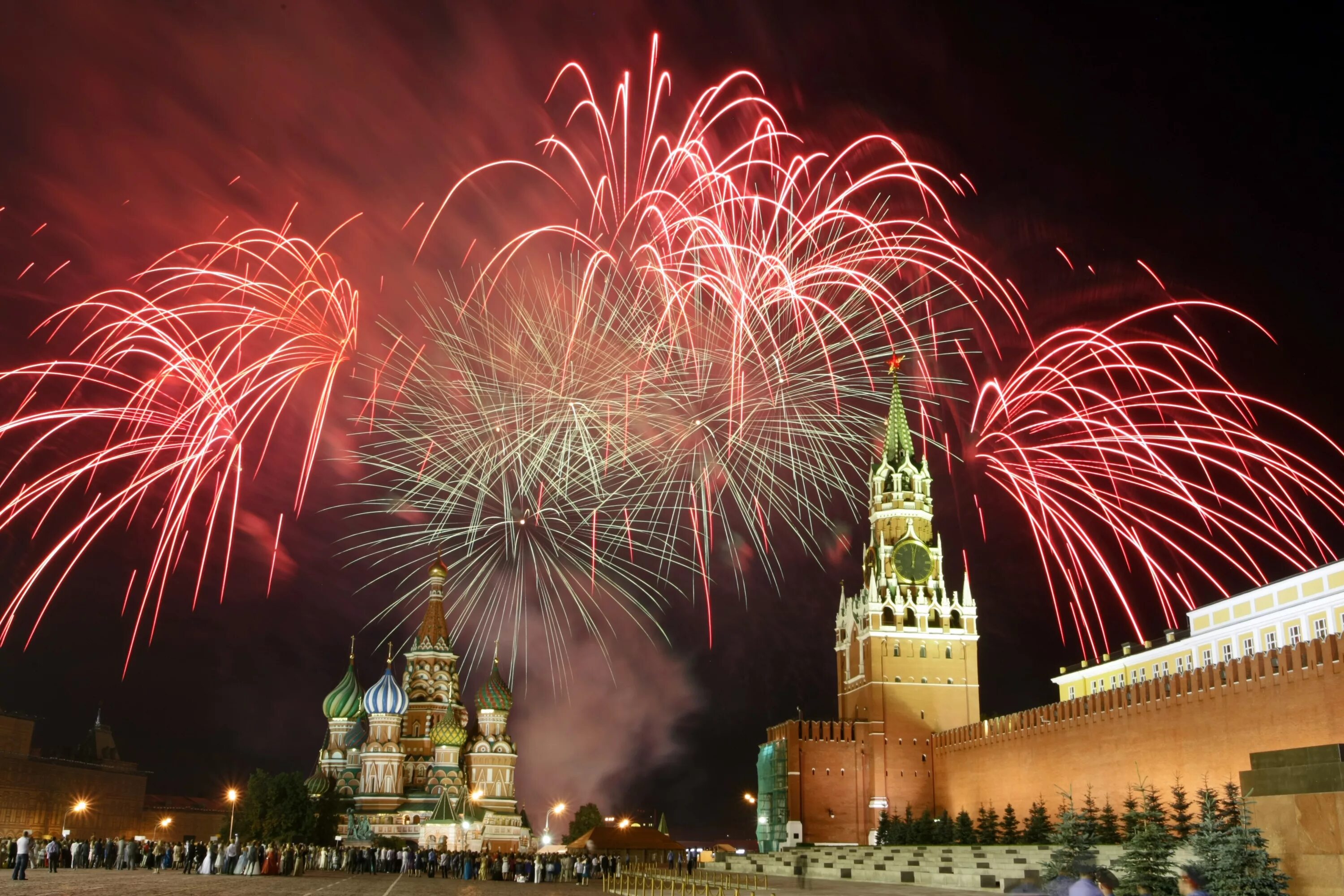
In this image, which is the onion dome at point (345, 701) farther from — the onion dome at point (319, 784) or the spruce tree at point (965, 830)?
the spruce tree at point (965, 830)

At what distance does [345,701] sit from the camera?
205 ft

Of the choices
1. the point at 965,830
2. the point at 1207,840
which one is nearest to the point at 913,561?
the point at 965,830

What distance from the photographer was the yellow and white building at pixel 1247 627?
32875 mm

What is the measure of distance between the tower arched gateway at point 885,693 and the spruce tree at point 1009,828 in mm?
10024

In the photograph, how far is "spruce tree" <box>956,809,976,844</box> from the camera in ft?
130

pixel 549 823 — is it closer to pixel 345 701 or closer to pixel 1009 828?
pixel 345 701

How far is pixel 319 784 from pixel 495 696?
32.0 feet

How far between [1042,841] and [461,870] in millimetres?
17794

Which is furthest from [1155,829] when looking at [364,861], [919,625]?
[919,625]

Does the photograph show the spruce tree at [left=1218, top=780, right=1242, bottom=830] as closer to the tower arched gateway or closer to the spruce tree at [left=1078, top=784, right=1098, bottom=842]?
the spruce tree at [left=1078, top=784, right=1098, bottom=842]

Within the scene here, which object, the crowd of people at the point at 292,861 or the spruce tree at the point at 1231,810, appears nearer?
the spruce tree at the point at 1231,810

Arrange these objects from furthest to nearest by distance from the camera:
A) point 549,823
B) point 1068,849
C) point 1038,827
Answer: point 549,823 < point 1038,827 < point 1068,849

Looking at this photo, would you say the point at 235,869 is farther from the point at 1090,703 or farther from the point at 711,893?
the point at 1090,703

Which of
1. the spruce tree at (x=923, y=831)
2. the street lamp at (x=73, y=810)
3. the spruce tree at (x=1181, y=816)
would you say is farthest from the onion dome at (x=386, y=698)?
the spruce tree at (x=1181, y=816)
